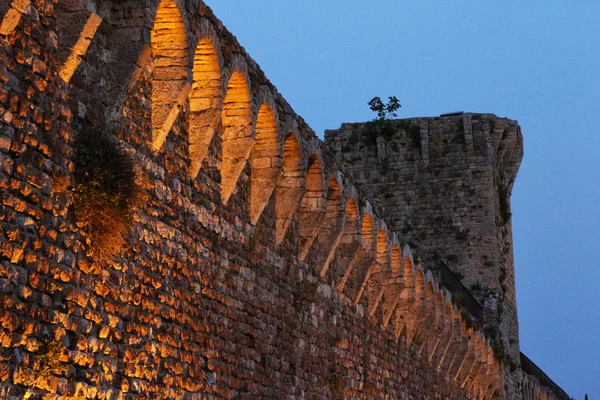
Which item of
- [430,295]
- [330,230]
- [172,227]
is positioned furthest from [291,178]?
[430,295]

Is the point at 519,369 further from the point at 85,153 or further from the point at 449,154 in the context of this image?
the point at 85,153

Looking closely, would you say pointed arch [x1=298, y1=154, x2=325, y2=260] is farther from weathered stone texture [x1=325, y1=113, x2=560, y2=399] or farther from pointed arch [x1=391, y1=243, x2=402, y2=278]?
weathered stone texture [x1=325, y1=113, x2=560, y2=399]

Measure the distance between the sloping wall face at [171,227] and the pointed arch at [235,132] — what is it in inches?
0.6

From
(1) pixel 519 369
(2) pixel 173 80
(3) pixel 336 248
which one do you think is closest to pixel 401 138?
(1) pixel 519 369

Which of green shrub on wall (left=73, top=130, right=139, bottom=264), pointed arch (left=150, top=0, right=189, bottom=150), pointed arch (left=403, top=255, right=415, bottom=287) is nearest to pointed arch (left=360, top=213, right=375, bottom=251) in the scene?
pointed arch (left=403, top=255, right=415, bottom=287)

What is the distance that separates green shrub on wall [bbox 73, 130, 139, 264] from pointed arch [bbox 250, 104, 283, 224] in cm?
336

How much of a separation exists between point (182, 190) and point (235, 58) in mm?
1545

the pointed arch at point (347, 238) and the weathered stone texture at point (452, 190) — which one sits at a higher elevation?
the weathered stone texture at point (452, 190)

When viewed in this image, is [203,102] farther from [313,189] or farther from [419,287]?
[419,287]

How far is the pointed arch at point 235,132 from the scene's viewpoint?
35.3ft

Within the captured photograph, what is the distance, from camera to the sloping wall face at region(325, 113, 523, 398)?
27.9 m

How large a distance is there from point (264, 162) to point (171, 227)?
2.59 metres

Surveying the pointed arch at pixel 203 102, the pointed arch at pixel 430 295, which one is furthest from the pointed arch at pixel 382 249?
the pointed arch at pixel 203 102

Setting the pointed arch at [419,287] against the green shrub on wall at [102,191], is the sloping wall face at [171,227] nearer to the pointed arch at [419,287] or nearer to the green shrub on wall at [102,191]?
the green shrub on wall at [102,191]
